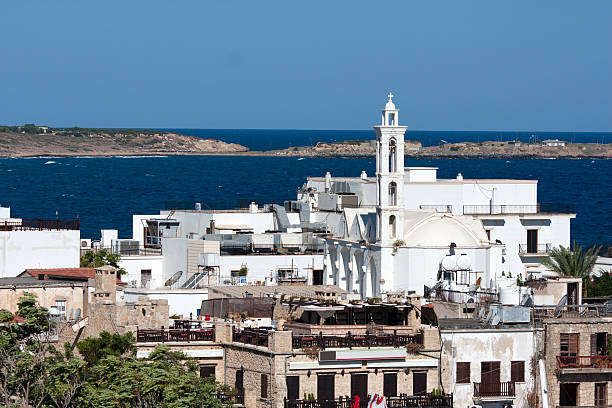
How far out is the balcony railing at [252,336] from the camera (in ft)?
124

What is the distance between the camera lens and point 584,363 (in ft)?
131

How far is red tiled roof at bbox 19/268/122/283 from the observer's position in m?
48.0

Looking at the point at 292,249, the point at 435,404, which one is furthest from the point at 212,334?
the point at 292,249

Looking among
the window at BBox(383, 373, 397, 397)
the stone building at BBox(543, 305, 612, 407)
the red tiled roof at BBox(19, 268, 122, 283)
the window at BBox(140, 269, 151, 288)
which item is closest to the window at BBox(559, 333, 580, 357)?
the stone building at BBox(543, 305, 612, 407)

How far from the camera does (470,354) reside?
3909 centimetres

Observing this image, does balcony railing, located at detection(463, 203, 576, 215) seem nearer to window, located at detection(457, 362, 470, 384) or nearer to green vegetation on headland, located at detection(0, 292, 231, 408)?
window, located at detection(457, 362, 470, 384)

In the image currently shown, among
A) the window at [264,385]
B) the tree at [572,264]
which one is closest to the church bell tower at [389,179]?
the tree at [572,264]

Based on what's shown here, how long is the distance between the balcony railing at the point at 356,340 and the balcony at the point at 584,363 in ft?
12.6

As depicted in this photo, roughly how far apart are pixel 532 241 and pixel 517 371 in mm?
32809

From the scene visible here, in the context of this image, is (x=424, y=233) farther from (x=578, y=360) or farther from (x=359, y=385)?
(x=359, y=385)

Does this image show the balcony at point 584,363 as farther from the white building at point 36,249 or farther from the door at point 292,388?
the white building at point 36,249

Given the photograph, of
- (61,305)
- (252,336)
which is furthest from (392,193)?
(252,336)

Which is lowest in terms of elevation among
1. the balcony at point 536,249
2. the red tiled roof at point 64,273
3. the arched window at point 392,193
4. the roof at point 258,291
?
the balcony at point 536,249

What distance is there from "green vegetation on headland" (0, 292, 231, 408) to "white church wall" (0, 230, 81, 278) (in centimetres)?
1498
